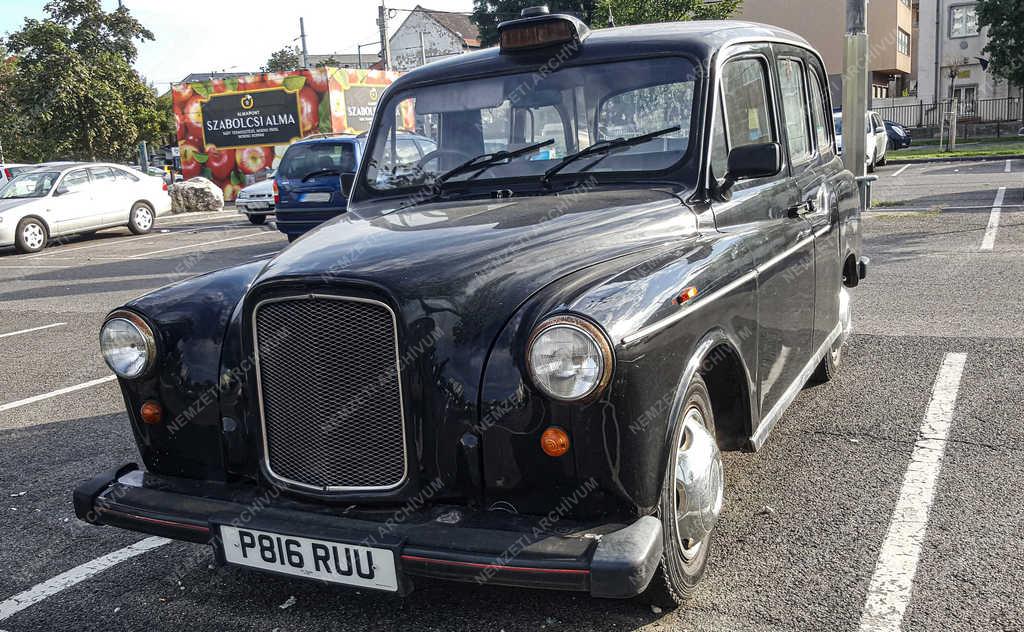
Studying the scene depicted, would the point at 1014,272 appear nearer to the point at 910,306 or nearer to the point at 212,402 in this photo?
the point at 910,306

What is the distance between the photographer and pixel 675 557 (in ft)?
9.77

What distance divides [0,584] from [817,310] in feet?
13.0

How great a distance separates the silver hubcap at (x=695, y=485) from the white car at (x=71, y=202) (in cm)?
1749

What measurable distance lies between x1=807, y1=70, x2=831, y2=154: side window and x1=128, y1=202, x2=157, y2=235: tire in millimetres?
17408

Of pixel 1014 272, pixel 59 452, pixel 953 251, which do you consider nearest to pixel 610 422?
pixel 59 452

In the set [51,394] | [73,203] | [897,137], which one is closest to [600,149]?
[51,394]

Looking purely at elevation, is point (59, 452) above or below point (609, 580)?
below

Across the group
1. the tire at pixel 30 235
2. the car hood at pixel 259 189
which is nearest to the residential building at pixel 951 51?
the car hood at pixel 259 189

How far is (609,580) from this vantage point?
2.46 metres

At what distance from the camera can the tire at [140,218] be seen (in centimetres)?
1962

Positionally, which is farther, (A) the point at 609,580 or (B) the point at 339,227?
(B) the point at 339,227

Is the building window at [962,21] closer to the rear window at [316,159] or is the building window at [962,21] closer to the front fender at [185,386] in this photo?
the rear window at [316,159]

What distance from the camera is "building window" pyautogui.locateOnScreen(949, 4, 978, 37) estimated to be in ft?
138

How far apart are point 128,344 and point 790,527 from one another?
272cm
